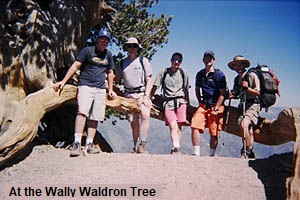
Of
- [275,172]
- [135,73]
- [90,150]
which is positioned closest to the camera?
[275,172]

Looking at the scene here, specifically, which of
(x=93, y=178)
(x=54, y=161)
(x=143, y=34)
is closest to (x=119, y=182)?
(x=93, y=178)

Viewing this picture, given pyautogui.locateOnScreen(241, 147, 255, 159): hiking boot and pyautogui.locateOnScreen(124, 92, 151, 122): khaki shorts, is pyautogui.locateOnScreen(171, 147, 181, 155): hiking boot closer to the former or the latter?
pyautogui.locateOnScreen(124, 92, 151, 122): khaki shorts

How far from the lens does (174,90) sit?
5.70 metres

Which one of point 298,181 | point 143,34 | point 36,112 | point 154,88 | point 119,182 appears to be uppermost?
point 143,34

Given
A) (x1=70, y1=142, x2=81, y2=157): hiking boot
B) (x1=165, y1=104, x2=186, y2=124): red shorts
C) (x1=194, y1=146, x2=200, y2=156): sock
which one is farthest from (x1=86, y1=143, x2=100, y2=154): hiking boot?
(x1=194, y1=146, x2=200, y2=156): sock

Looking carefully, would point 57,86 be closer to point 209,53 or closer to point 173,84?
point 173,84

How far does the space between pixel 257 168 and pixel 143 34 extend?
7121mm

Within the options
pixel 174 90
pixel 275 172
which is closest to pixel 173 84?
pixel 174 90

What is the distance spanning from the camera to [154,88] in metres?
5.95

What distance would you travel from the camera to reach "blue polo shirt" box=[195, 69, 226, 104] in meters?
5.71

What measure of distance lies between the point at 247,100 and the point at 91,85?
2942 mm

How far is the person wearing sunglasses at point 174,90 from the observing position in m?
5.67

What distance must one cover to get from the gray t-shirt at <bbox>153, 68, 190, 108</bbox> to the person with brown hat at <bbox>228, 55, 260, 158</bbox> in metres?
1.06

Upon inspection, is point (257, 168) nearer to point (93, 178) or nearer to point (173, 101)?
point (173, 101)
